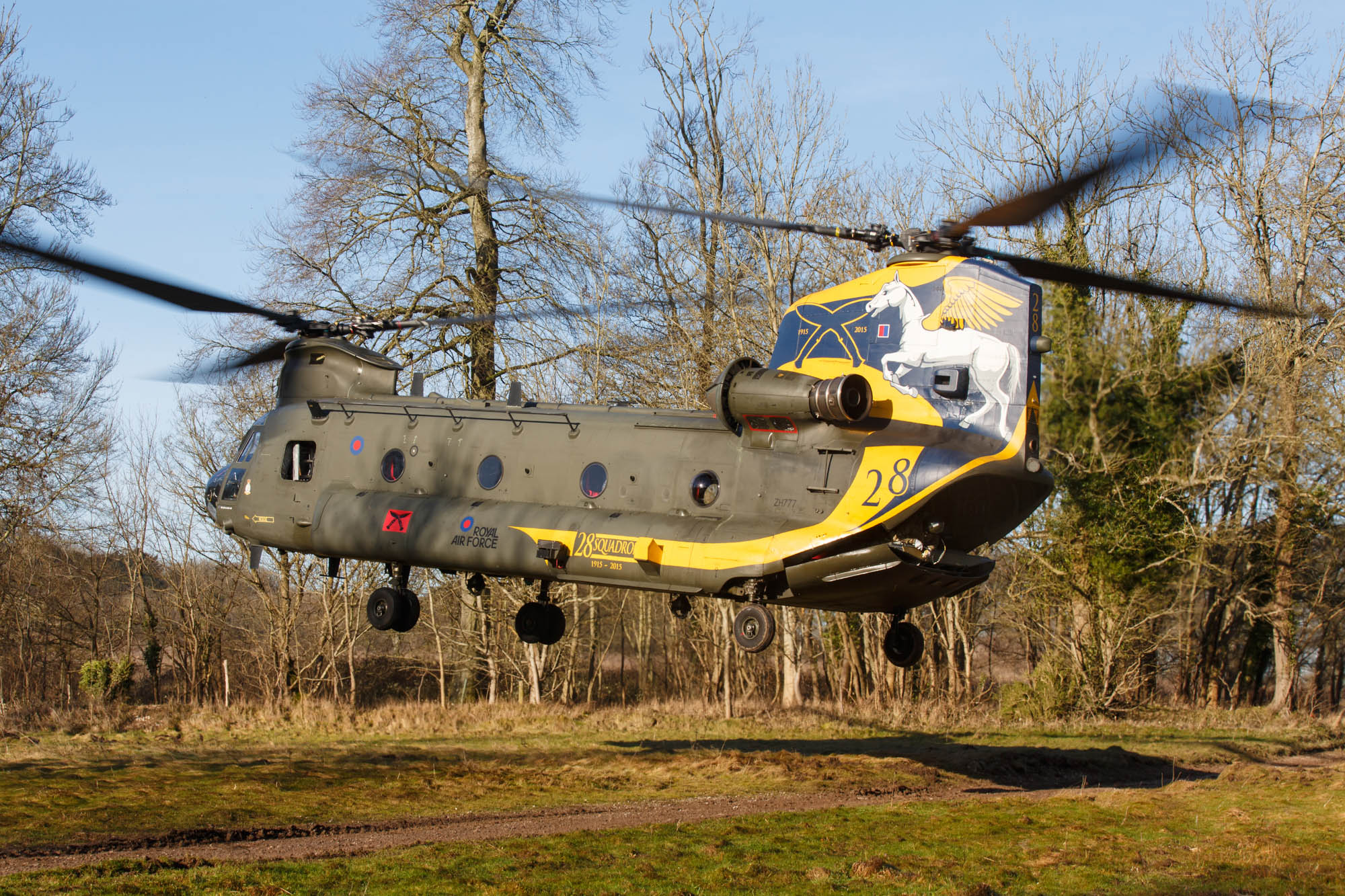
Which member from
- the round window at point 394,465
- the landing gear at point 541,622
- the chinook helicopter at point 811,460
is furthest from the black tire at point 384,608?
the landing gear at point 541,622

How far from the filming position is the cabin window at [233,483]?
58.0 feet

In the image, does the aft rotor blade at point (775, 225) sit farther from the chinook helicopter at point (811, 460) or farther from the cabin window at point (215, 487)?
the cabin window at point (215, 487)

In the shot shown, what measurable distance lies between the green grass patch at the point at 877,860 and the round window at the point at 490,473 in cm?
504

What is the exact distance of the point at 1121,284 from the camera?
11.1m

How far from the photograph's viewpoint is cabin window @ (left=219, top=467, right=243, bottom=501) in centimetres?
1769

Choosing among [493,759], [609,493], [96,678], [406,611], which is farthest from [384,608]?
[96,678]

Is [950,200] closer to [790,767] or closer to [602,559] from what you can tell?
[790,767]

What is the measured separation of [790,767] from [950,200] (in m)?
18.8

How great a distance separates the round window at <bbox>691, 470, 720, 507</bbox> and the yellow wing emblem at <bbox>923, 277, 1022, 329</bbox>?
3.17 metres

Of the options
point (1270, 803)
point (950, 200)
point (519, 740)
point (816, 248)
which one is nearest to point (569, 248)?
point (816, 248)

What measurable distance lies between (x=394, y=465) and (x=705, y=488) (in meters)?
5.51

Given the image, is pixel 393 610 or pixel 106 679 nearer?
pixel 393 610

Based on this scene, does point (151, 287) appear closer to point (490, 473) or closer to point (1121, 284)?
point (490, 473)

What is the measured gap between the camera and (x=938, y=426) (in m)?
12.3
